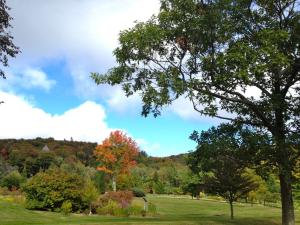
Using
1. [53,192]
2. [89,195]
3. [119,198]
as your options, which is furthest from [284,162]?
[119,198]

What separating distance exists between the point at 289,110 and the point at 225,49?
3.97 meters

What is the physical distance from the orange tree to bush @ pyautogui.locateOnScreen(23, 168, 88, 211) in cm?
3107

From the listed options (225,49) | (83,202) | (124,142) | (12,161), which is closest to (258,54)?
(225,49)

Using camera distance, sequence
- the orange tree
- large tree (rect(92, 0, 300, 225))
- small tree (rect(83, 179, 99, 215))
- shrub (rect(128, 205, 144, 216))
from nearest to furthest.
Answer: large tree (rect(92, 0, 300, 225))
small tree (rect(83, 179, 99, 215))
shrub (rect(128, 205, 144, 216))
the orange tree

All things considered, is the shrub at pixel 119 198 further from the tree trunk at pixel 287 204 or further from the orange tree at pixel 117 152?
the orange tree at pixel 117 152

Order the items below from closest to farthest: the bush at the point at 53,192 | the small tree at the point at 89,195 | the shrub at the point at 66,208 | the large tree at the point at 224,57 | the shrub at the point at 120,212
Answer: the large tree at the point at 224,57 < the shrub at the point at 66,208 < the bush at the point at 53,192 < the small tree at the point at 89,195 < the shrub at the point at 120,212

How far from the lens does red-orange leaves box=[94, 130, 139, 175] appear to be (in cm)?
6550

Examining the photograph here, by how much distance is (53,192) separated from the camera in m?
33.0

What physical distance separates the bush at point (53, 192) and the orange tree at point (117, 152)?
31.1m

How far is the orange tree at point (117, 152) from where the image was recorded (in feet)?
215

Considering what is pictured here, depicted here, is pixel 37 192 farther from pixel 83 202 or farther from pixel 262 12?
pixel 262 12

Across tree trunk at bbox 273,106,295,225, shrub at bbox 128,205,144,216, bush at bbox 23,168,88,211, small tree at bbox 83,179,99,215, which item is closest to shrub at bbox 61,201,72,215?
bush at bbox 23,168,88,211

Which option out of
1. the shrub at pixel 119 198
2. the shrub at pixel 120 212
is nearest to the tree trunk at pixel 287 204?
the shrub at pixel 120 212

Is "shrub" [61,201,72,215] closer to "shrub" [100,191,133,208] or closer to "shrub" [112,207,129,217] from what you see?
"shrub" [112,207,129,217]
